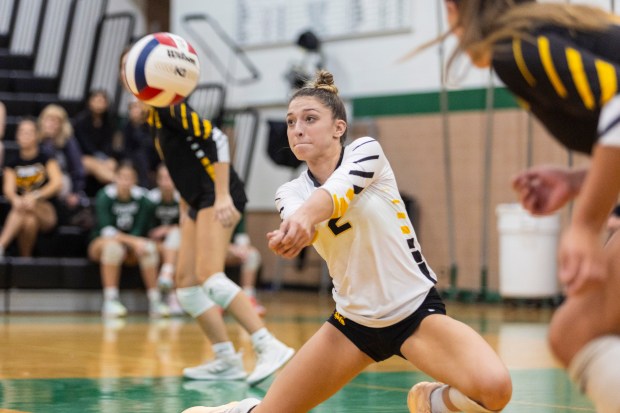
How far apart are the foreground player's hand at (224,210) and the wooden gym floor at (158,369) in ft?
2.46

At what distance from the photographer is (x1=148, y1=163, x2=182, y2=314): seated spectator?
9.55 meters

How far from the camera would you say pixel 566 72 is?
2.06m

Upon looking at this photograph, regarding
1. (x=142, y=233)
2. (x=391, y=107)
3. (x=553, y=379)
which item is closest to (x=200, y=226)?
(x=553, y=379)

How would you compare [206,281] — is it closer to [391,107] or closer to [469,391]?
[469,391]

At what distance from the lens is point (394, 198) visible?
3150 millimetres

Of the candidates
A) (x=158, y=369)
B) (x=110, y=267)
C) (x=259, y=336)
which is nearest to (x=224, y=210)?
(x=259, y=336)

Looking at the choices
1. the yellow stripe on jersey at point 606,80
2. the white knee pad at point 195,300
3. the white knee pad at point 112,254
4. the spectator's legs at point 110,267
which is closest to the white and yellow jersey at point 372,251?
the yellow stripe on jersey at point 606,80

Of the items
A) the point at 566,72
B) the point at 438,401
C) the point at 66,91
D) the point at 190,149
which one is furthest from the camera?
the point at 66,91

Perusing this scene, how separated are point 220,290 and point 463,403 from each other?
2.00m

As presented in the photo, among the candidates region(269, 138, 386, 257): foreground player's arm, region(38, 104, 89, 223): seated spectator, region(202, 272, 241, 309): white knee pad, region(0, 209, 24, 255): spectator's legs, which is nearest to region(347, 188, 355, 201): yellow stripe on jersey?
region(269, 138, 386, 257): foreground player's arm

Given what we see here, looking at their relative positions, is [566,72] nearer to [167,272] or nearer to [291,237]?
[291,237]

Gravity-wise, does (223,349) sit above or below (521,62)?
below

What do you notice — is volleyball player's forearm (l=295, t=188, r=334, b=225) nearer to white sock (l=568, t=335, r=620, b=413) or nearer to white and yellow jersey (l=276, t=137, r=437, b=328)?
white and yellow jersey (l=276, t=137, r=437, b=328)

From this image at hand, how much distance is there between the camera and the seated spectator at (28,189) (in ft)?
30.5
